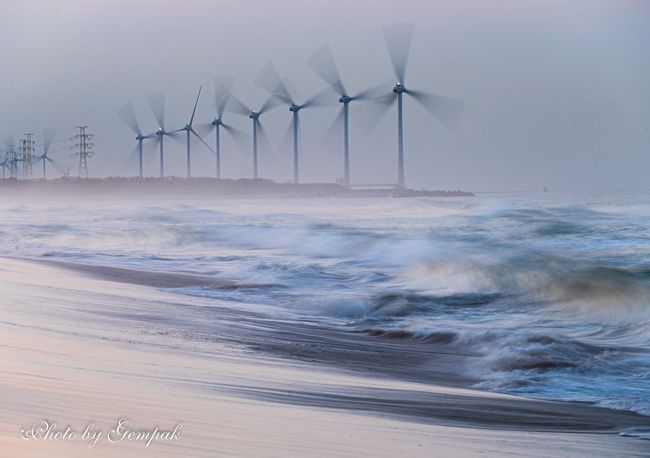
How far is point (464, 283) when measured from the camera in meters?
20.3

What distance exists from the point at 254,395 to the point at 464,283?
13.8m

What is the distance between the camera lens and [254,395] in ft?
22.9

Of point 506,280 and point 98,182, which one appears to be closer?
point 506,280

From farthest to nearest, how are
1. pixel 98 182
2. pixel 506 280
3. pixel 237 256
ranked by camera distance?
pixel 98 182, pixel 237 256, pixel 506 280

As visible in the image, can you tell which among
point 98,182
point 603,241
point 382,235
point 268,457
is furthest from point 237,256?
point 98,182

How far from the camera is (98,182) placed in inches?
6284

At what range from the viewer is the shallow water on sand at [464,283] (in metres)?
10.8

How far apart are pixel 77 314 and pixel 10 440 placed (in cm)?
676

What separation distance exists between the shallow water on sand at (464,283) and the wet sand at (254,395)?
3.03ft

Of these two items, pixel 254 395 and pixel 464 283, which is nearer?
pixel 254 395

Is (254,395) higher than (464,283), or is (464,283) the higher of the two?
(254,395)

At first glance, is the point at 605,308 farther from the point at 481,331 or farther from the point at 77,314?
the point at 77,314

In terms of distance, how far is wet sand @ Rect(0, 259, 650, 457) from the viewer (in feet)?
17.8

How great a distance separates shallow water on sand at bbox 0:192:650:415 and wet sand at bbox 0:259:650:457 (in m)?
0.92
